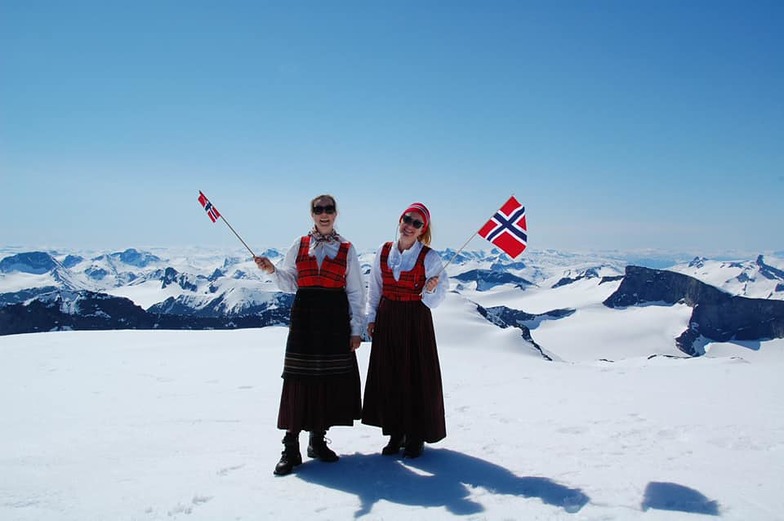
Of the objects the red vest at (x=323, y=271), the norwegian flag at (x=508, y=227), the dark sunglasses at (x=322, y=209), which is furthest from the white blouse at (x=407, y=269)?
the norwegian flag at (x=508, y=227)

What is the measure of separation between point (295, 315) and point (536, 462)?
3.14m

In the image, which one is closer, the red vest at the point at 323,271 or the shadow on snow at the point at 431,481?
the shadow on snow at the point at 431,481

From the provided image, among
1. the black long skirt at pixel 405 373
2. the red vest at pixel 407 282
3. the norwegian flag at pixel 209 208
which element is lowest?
the black long skirt at pixel 405 373

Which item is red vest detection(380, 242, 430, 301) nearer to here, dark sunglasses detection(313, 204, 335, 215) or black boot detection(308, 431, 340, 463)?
dark sunglasses detection(313, 204, 335, 215)

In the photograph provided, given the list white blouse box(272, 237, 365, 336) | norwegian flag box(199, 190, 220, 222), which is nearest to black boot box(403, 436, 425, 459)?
white blouse box(272, 237, 365, 336)

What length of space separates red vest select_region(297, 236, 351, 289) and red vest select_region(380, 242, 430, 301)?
53 centimetres

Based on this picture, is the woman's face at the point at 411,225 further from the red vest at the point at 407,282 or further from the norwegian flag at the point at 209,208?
the norwegian flag at the point at 209,208

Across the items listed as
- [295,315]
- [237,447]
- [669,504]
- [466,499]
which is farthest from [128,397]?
[669,504]

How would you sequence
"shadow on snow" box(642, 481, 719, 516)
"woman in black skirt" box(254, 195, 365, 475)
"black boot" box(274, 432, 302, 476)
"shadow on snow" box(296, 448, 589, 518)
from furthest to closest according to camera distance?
1. "woman in black skirt" box(254, 195, 365, 475)
2. "black boot" box(274, 432, 302, 476)
3. "shadow on snow" box(296, 448, 589, 518)
4. "shadow on snow" box(642, 481, 719, 516)

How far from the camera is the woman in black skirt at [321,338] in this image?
529 cm

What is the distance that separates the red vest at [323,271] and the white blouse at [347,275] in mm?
52

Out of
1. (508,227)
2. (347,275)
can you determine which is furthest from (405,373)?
(508,227)

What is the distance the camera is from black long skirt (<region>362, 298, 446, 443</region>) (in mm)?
5598

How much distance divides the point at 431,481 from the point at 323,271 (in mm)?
2432
